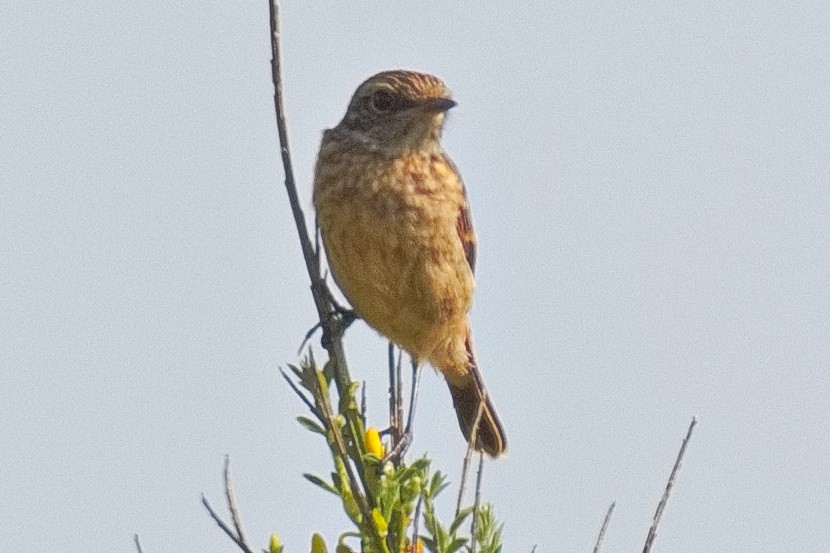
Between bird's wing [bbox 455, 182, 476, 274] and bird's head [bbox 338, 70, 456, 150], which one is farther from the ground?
bird's head [bbox 338, 70, 456, 150]

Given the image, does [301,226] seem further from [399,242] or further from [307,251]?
[399,242]

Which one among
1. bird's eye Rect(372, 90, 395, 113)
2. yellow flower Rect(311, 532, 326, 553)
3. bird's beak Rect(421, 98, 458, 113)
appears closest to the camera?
yellow flower Rect(311, 532, 326, 553)

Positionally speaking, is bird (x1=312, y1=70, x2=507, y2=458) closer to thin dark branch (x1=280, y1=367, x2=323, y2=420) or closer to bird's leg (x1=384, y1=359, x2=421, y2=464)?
bird's leg (x1=384, y1=359, x2=421, y2=464)

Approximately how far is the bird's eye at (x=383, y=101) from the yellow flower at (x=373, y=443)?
3.19 meters

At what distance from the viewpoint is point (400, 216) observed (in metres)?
6.27

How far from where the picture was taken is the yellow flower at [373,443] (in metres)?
3.82

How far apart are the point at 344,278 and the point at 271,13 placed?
238cm

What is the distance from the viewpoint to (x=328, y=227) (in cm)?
615

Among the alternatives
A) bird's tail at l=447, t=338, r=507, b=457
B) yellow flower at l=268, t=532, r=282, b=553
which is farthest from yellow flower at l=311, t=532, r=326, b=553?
bird's tail at l=447, t=338, r=507, b=457

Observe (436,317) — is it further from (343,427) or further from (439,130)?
(343,427)

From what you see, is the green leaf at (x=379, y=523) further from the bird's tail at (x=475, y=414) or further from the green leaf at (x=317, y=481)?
the bird's tail at (x=475, y=414)

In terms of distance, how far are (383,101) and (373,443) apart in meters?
3.27

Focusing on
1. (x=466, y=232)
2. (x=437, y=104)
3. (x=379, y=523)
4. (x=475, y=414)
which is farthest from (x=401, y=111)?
(x=379, y=523)

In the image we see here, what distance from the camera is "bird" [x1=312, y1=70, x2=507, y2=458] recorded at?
6.13 m
